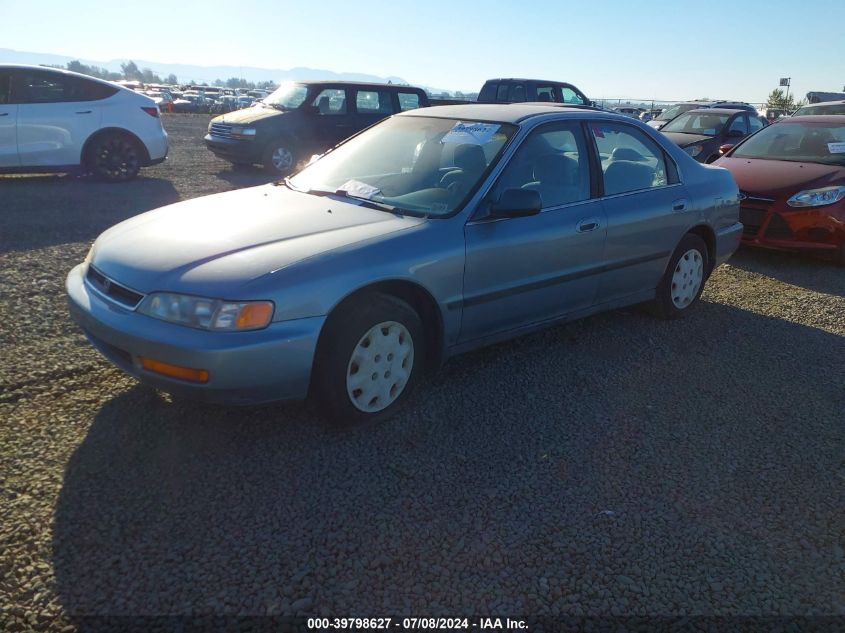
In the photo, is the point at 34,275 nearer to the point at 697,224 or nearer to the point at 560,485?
the point at 560,485

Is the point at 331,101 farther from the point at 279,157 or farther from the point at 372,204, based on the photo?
the point at 372,204

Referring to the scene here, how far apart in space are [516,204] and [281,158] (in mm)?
9359

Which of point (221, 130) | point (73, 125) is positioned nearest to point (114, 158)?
point (73, 125)

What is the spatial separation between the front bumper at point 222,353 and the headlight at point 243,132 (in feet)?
30.8

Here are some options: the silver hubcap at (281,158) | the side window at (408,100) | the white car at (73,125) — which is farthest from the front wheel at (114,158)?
the side window at (408,100)

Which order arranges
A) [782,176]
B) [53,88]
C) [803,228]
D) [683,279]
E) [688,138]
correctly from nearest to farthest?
[683,279]
[803,228]
[782,176]
[53,88]
[688,138]

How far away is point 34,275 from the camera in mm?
5586

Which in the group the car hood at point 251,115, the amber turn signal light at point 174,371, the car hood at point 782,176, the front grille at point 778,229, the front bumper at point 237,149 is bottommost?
the front grille at point 778,229

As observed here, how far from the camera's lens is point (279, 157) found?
1237cm

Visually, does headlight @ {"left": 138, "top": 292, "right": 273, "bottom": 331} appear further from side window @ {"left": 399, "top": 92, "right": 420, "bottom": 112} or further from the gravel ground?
side window @ {"left": 399, "top": 92, "right": 420, "bottom": 112}

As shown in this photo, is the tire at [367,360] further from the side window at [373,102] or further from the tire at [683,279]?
the side window at [373,102]

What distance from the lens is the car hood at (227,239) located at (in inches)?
124

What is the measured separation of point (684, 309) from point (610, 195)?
1.39 metres

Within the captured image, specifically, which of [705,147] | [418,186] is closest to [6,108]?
[418,186]
